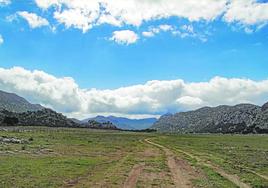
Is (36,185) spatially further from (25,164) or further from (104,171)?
(25,164)

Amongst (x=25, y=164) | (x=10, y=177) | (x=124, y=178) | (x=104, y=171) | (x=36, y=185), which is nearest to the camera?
(x=36, y=185)

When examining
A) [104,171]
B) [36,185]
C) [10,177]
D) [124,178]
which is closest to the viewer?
[36,185]

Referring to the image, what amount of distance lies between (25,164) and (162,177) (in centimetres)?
1300

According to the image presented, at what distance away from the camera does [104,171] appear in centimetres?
3456

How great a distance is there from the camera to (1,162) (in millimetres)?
37594

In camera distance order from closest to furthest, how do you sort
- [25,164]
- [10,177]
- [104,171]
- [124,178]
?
[10,177], [124,178], [104,171], [25,164]

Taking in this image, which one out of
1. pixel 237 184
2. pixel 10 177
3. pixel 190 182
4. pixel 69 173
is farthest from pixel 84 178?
pixel 237 184

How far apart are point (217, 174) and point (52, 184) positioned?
49.3 feet

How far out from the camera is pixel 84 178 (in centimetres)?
2950

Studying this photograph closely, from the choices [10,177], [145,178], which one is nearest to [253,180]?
[145,178]

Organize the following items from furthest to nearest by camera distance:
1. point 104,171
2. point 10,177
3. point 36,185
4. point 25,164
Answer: point 25,164 → point 104,171 → point 10,177 → point 36,185

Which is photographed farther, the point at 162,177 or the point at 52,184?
the point at 162,177

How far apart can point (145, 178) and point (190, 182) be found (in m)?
3.59

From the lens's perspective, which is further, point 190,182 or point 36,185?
point 190,182
